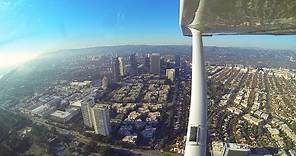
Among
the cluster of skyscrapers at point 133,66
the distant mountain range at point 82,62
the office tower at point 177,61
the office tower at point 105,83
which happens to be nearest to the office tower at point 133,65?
the cluster of skyscrapers at point 133,66

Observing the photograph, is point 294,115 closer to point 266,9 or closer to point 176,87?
point 176,87

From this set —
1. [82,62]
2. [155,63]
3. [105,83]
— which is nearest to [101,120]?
[105,83]

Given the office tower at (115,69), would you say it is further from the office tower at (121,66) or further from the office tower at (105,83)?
the office tower at (105,83)

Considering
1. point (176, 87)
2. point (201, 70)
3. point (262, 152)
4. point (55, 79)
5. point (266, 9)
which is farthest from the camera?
point (55, 79)

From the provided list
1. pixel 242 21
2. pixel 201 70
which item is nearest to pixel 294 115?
pixel 201 70

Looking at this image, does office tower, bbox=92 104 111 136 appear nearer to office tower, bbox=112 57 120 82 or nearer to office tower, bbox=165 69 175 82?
office tower, bbox=112 57 120 82

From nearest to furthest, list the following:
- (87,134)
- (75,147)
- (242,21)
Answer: (242,21) < (75,147) < (87,134)

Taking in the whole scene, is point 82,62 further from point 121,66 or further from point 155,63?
point 155,63
